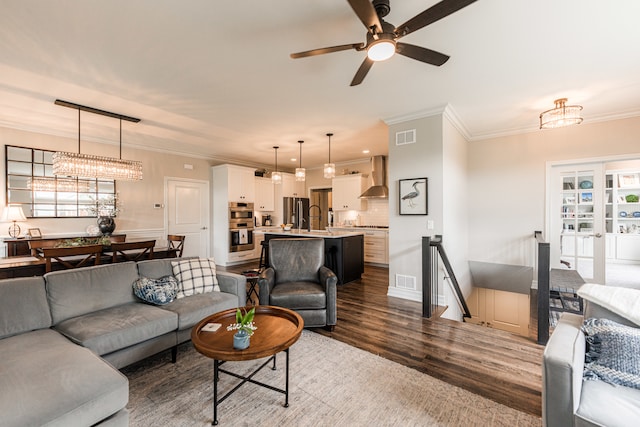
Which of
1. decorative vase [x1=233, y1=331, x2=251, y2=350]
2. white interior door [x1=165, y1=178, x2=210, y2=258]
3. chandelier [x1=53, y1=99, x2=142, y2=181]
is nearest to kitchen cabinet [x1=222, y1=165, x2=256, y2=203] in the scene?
white interior door [x1=165, y1=178, x2=210, y2=258]

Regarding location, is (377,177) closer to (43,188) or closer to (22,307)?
(22,307)

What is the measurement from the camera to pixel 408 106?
149 inches

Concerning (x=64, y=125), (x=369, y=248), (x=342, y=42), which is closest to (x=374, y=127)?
(x=342, y=42)

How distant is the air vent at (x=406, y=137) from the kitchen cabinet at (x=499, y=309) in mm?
3397

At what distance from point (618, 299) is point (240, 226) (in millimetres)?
6651

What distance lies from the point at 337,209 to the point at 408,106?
4120mm

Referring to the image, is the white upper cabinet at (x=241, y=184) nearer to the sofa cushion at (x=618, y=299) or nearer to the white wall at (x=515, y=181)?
the white wall at (x=515, y=181)

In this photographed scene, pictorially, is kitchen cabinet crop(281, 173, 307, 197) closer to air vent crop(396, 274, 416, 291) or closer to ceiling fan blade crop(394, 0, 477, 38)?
air vent crop(396, 274, 416, 291)

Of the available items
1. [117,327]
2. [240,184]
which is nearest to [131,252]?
[117,327]

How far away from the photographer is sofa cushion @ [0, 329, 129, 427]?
1227 mm

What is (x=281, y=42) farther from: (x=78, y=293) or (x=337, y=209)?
(x=337, y=209)

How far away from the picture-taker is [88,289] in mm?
2420

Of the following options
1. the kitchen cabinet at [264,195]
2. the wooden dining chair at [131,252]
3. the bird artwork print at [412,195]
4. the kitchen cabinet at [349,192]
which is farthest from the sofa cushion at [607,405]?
the kitchen cabinet at [264,195]

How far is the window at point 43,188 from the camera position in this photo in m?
4.41
